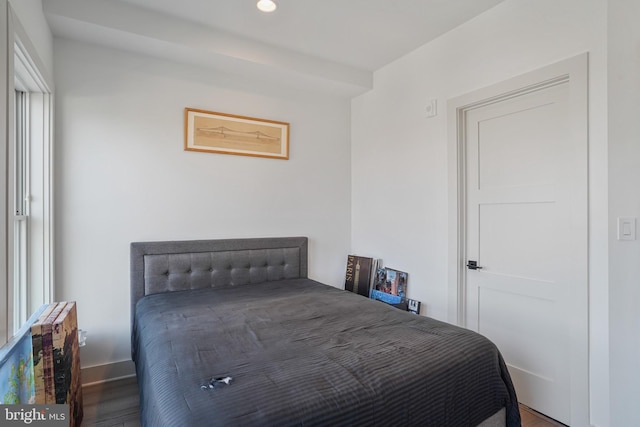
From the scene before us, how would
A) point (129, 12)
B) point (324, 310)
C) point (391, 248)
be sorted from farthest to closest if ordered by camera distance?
point (391, 248) → point (129, 12) → point (324, 310)

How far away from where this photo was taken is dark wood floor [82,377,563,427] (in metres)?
2.10

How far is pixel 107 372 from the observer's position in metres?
2.61

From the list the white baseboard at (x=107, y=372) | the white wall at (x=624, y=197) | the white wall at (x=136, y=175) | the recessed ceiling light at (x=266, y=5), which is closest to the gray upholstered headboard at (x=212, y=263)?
the white wall at (x=136, y=175)

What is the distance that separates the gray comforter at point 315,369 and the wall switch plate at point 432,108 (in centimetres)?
166

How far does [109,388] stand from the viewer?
8.27 ft

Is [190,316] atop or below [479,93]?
below

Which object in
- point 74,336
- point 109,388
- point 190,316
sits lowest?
point 109,388

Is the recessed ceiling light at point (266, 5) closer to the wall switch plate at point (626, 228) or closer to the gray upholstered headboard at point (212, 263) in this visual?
the gray upholstered headboard at point (212, 263)

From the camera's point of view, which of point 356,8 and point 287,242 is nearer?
point 356,8

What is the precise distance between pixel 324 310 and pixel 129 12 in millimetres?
2486

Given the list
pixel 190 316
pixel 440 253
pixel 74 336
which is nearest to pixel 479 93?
pixel 440 253

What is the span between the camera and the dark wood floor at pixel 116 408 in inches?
82.7

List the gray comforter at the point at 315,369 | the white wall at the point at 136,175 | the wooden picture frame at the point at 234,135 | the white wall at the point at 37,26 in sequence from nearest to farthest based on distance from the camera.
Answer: the gray comforter at the point at 315,369 → the white wall at the point at 37,26 → the white wall at the point at 136,175 → the wooden picture frame at the point at 234,135

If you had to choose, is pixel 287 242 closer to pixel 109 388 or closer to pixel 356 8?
pixel 109 388
